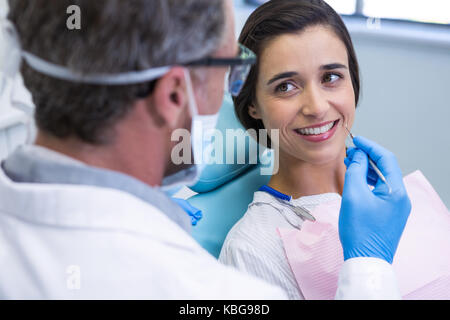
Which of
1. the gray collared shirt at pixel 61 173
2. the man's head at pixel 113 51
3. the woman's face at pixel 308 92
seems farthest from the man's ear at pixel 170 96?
the woman's face at pixel 308 92

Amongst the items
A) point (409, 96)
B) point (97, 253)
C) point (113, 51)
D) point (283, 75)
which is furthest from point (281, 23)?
point (409, 96)

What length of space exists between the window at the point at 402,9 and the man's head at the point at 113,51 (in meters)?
2.16

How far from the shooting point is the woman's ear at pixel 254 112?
144 centimetres

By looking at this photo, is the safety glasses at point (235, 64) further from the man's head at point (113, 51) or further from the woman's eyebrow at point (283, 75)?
the woman's eyebrow at point (283, 75)

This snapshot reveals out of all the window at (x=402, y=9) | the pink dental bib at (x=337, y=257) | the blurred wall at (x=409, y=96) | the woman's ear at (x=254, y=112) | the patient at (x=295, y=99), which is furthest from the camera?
the window at (x=402, y=9)

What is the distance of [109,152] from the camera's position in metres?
0.74

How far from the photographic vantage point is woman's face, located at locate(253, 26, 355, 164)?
129 centimetres

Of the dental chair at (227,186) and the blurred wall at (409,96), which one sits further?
the blurred wall at (409,96)

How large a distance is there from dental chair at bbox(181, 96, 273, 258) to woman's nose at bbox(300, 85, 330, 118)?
0.38 meters

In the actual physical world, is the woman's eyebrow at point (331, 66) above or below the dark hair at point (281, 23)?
below

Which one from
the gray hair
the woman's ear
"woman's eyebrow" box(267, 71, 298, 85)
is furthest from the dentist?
the woman's ear

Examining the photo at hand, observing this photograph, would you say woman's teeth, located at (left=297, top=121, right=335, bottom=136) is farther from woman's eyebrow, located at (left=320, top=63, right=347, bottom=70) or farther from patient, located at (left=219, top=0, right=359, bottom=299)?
woman's eyebrow, located at (left=320, top=63, right=347, bottom=70)

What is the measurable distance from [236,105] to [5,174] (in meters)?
0.86

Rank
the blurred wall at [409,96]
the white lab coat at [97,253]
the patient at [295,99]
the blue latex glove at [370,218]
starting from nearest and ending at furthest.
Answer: the white lab coat at [97,253]
the blue latex glove at [370,218]
the patient at [295,99]
the blurred wall at [409,96]
